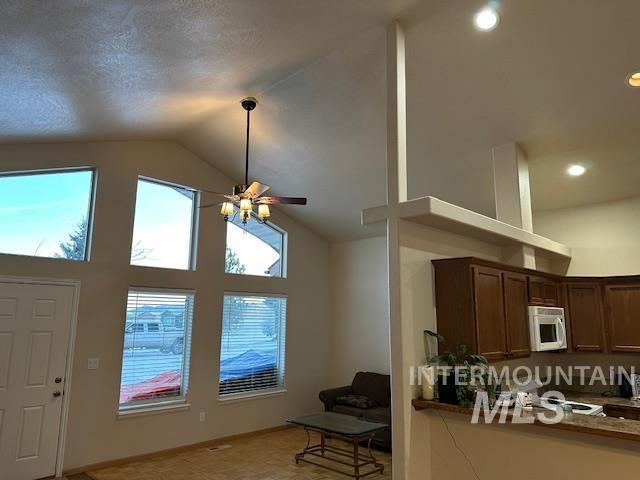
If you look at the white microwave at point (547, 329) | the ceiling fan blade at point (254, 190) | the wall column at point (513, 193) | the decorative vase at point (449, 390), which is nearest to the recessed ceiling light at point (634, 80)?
the wall column at point (513, 193)

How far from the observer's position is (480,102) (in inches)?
159

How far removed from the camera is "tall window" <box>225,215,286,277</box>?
654cm

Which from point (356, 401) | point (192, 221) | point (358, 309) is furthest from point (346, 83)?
point (356, 401)

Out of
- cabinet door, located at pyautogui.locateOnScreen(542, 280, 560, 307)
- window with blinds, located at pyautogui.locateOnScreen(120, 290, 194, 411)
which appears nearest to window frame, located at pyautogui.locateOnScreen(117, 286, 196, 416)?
window with blinds, located at pyautogui.locateOnScreen(120, 290, 194, 411)

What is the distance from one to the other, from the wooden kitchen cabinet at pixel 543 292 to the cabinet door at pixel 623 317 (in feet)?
1.73

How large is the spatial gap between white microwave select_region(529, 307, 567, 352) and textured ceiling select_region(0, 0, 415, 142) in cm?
282

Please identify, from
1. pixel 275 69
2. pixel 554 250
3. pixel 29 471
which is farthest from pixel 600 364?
pixel 29 471

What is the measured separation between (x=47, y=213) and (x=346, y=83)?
3.51 meters

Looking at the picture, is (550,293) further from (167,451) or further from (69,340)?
(69,340)

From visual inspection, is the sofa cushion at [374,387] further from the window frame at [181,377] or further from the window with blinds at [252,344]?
the window frame at [181,377]

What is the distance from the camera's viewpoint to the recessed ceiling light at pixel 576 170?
4.64m

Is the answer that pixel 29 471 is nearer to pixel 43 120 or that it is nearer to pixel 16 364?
pixel 16 364

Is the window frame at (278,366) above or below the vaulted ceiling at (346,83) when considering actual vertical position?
below

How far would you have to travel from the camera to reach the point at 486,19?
329 cm
